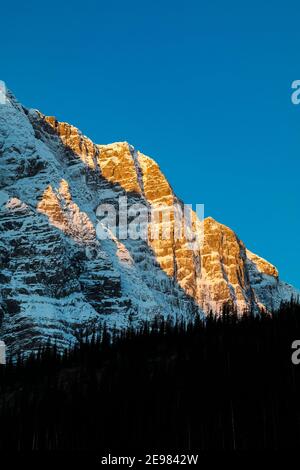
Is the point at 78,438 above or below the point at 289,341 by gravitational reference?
below

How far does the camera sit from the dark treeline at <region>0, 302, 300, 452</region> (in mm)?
111875

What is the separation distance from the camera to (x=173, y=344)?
150 meters

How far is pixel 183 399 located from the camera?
398 ft

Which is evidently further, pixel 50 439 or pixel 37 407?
pixel 37 407

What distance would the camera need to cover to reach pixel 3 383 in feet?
520

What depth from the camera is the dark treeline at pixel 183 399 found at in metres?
112

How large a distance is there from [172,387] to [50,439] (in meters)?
16.9
